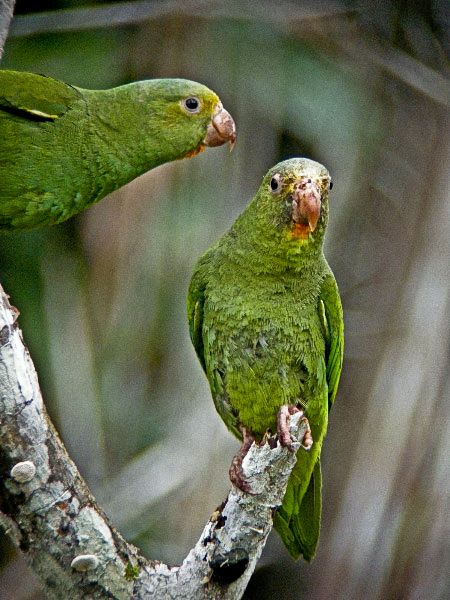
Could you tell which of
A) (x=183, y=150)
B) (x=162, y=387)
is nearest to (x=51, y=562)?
(x=183, y=150)

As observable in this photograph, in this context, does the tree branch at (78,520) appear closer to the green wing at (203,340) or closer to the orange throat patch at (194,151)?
the green wing at (203,340)

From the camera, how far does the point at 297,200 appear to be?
2.62m

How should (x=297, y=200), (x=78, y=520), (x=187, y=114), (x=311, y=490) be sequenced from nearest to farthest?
(x=78, y=520) < (x=297, y=200) < (x=311, y=490) < (x=187, y=114)

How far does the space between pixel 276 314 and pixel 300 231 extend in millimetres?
311

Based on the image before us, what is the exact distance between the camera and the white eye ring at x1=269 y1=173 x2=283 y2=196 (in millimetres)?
2711

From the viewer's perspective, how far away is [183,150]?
10.4 feet

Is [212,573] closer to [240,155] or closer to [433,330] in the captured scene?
[433,330]

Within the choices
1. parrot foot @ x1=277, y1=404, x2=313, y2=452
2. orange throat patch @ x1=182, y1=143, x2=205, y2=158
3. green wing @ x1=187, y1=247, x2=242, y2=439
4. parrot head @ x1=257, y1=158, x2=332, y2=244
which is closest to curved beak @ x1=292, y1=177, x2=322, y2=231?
parrot head @ x1=257, y1=158, x2=332, y2=244

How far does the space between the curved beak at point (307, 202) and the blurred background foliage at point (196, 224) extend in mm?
1637

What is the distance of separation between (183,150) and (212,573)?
173 centimetres

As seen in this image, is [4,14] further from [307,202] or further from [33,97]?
[307,202]

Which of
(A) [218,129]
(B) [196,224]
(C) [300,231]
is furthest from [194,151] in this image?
(B) [196,224]

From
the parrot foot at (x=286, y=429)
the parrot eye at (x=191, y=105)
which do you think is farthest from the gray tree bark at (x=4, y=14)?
the parrot foot at (x=286, y=429)

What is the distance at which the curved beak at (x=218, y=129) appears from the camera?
3.26 meters
